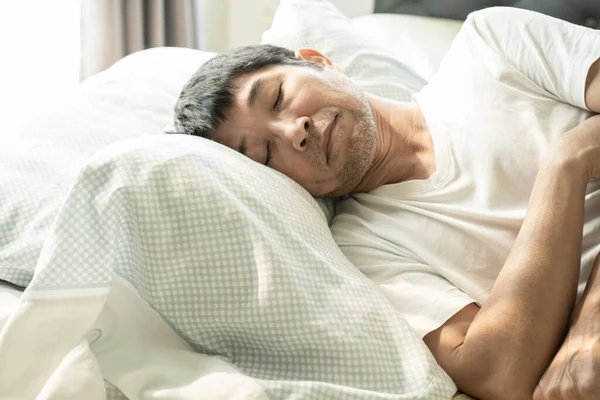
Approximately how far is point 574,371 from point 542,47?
0.67 m

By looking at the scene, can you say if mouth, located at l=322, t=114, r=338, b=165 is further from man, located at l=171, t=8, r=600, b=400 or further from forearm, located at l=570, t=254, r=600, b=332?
forearm, located at l=570, t=254, r=600, b=332

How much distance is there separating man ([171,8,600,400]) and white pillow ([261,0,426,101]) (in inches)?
7.4

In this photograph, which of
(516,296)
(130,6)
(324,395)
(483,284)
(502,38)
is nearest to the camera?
(324,395)

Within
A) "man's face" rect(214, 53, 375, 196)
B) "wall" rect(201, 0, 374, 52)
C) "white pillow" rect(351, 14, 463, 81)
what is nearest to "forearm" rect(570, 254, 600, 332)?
"man's face" rect(214, 53, 375, 196)

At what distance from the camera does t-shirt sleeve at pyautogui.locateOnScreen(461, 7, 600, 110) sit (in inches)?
50.7

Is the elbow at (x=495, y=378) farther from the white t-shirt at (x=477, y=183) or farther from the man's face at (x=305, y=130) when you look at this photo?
the man's face at (x=305, y=130)

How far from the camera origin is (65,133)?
146 cm

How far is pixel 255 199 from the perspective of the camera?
42.4 inches

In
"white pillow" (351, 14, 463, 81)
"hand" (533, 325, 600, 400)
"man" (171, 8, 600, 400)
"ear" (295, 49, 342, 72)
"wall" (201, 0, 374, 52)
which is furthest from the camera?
"wall" (201, 0, 374, 52)

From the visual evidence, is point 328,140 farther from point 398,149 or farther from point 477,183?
point 477,183

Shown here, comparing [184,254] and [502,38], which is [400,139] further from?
[184,254]

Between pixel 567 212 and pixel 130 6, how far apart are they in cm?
191

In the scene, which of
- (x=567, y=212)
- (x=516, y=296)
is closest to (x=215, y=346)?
(x=516, y=296)

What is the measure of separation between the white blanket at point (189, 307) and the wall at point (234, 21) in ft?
6.52
